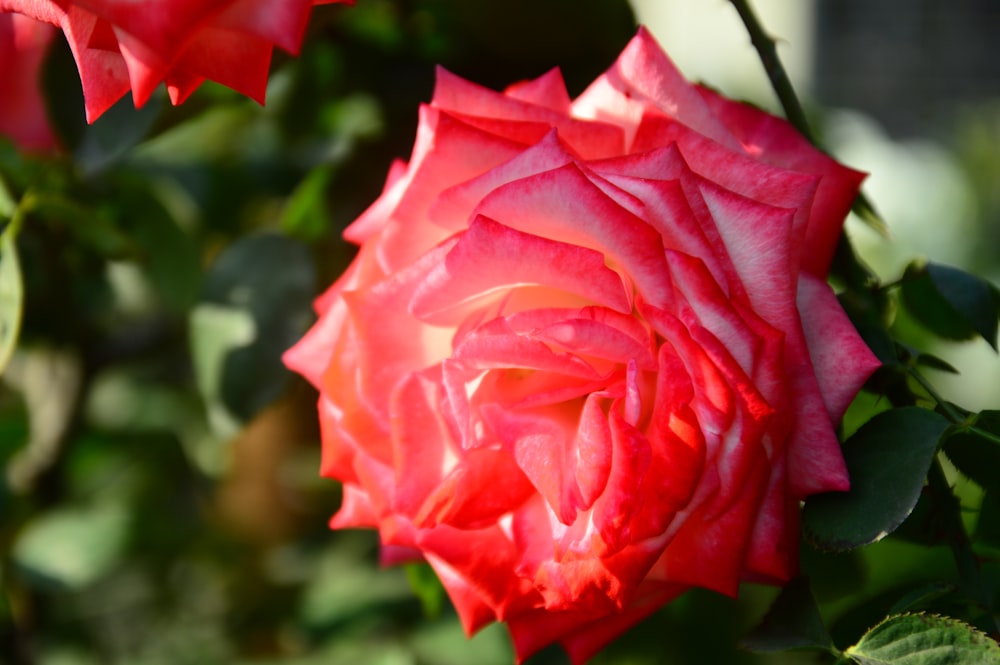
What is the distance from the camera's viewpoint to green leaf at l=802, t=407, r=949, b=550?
262 millimetres

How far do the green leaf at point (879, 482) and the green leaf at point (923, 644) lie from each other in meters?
0.03

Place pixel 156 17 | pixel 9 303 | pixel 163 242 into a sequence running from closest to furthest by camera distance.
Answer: pixel 156 17 < pixel 9 303 < pixel 163 242

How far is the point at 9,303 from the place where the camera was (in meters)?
0.35

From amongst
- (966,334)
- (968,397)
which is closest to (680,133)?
(966,334)

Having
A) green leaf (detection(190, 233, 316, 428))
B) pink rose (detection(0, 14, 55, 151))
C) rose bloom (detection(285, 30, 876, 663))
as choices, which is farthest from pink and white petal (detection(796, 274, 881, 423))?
pink rose (detection(0, 14, 55, 151))

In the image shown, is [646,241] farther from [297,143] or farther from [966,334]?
[297,143]

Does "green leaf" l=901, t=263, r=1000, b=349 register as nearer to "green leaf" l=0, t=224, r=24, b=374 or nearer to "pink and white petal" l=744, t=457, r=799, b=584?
"pink and white petal" l=744, t=457, r=799, b=584

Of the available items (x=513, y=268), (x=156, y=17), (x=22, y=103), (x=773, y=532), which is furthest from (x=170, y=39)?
(x=22, y=103)

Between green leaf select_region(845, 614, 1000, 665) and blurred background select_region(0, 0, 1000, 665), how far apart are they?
48 millimetres

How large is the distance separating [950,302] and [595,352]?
0.14 m

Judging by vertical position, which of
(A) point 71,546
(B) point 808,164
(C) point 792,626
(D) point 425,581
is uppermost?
(B) point 808,164

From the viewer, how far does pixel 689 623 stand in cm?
55

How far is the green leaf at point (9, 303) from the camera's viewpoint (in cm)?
35

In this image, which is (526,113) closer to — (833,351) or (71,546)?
(833,351)
